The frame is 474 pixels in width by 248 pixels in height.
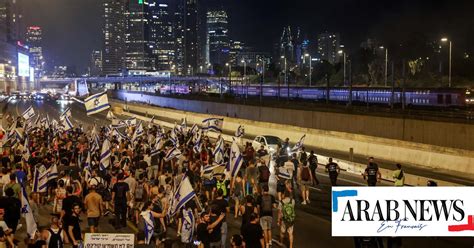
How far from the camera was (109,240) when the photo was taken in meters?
9.34

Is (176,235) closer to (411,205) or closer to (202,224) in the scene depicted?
(202,224)

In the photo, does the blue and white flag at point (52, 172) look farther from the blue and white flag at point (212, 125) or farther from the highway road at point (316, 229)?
the blue and white flag at point (212, 125)

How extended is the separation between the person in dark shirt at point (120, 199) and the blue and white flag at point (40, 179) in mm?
3100

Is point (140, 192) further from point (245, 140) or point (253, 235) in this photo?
point (245, 140)

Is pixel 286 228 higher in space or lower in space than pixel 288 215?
lower

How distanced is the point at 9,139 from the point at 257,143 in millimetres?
12706

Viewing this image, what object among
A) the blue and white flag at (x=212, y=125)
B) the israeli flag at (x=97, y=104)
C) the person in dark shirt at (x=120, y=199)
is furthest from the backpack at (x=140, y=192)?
the blue and white flag at (x=212, y=125)

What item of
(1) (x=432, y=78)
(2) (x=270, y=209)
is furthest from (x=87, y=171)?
(1) (x=432, y=78)

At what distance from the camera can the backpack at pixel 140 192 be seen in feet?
52.1

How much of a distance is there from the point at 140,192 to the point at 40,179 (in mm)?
3447

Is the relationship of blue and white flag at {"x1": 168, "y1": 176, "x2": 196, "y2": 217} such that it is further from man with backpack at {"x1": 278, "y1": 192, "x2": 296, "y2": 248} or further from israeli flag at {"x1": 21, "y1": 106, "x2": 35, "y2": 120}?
israeli flag at {"x1": 21, "y1": 106, "x2": 35, "y2": 120}

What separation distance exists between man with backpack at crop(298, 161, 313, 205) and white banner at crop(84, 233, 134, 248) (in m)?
10.4

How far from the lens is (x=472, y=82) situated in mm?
81125

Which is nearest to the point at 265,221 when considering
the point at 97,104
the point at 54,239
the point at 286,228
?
the point at 286,228
